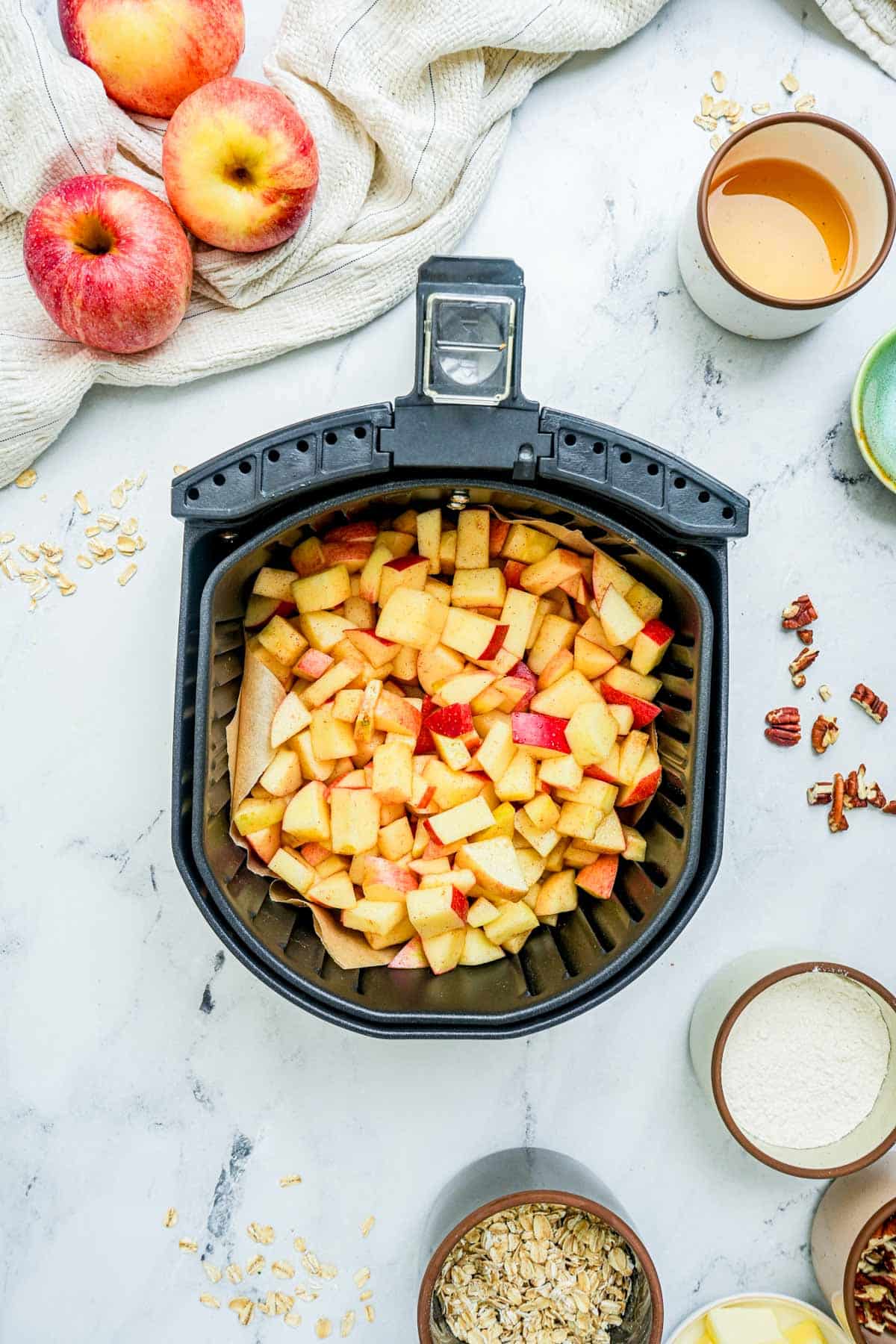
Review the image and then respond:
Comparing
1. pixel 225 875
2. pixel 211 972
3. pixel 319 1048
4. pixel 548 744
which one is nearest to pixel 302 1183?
pixel 319 1048

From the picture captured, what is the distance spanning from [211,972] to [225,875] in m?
0.25

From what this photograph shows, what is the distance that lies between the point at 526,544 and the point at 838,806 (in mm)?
474

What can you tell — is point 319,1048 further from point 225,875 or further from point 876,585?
point 876,585

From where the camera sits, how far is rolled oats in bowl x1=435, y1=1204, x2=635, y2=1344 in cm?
110

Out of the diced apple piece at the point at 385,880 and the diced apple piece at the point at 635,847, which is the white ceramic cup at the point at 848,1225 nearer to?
the diced apple piece at the point at 635,847

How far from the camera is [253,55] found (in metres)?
1.12

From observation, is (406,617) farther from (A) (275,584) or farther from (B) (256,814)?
(B) (256,814)

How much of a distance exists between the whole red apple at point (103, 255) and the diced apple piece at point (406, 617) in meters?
0.38

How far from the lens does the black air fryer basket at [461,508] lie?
87cm

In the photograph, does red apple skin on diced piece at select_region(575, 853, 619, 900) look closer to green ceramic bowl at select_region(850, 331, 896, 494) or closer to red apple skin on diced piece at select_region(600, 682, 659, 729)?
red apple skin on diced piece at select_region(600, 682, 659, 729)

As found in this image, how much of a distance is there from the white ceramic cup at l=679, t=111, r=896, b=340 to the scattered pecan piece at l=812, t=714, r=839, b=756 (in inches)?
16.8

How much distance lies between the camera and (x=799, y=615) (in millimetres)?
1155

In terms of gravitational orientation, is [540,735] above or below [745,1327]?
above

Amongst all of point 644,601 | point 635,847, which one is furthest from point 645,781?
point 644,601
